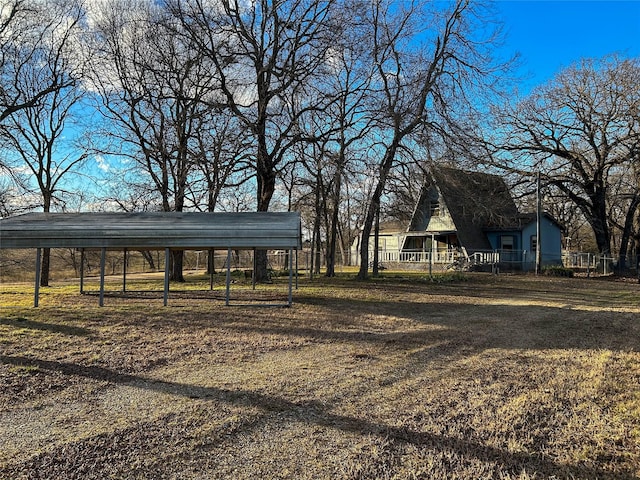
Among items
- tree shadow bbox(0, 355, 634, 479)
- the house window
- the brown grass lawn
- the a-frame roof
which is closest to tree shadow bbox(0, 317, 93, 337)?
the brown grass lawn

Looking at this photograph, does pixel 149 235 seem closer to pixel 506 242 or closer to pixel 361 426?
pixel 361 426

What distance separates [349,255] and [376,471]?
44.6m

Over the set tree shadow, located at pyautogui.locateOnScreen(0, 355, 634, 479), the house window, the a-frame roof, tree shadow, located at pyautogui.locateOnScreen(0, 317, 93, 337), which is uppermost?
the a-frame roof

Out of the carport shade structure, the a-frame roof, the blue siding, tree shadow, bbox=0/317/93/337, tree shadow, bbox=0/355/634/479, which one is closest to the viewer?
tree shadow, bbox=0/355/634/479

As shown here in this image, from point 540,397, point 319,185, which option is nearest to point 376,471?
point 540,397

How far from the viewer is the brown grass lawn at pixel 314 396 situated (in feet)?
11.9

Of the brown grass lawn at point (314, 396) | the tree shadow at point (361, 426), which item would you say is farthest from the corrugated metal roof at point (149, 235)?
the tree shadow at point (361, 426)

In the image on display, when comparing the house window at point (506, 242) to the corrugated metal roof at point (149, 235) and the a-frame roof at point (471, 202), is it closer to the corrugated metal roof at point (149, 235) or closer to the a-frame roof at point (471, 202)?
the a-frame roof at point (471, 202)

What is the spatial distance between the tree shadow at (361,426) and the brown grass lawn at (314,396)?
0.02 meters

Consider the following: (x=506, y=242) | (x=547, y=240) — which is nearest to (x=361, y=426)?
(x=506, y=242)

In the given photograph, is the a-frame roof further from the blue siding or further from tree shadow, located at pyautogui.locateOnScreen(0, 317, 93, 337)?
tree shadow, located at pyautogui.locateOnScreen(0, 317, 93, 337)

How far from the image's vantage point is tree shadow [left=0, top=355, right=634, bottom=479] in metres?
3.57

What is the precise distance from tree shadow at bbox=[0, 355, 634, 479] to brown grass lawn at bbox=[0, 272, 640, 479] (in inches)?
0.8

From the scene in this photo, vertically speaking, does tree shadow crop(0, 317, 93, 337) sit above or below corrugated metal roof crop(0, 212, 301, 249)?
below
